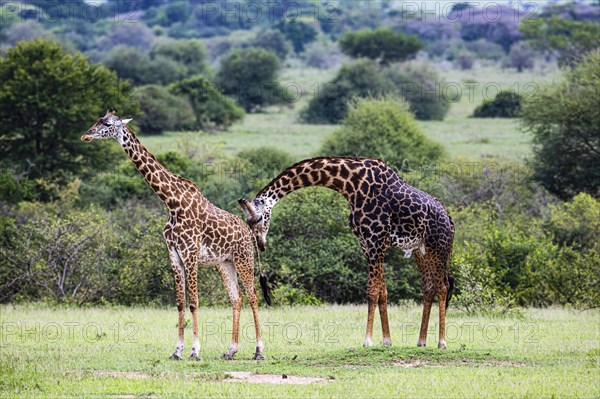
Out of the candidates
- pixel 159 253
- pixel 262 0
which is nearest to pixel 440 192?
pixel 159 253

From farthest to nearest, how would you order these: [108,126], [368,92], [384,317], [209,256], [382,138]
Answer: [368,92] → [382,138] → [384,317] → [209,256] → [108,126]

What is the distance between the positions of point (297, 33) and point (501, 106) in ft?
193

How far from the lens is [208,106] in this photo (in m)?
59.8

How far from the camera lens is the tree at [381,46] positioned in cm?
8188

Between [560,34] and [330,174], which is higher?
[330,174]

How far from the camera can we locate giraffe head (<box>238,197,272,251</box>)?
1450 centimetres

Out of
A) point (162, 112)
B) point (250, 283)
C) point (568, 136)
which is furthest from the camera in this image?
point (162, 112)

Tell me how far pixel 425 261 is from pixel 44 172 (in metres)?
24.0

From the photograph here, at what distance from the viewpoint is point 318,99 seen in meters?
65.3

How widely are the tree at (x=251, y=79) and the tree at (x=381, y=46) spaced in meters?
8.34

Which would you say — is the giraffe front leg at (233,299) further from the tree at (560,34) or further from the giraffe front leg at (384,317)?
the tree at (560,34)

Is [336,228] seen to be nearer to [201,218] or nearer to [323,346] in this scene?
[323,346]

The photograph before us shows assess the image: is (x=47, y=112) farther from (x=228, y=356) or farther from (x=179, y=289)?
(x=228, y=356)

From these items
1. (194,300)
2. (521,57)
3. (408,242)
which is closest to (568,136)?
(408,242)
